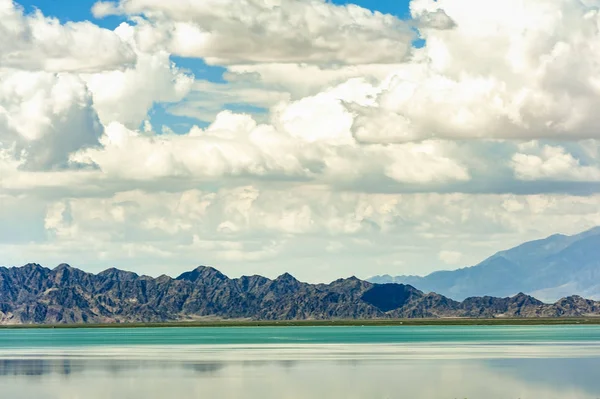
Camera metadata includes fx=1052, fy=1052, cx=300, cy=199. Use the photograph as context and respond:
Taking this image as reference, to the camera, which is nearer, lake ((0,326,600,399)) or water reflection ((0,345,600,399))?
water reflection ((0,345,600,399))

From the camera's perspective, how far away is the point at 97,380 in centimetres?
13125

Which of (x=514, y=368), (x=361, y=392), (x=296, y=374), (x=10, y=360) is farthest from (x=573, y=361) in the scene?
(x=10, y=360)

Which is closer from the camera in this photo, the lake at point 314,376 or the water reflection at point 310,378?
the water reflection at point 310,378

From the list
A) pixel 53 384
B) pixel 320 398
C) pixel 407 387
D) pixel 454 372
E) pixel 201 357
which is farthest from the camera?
pixel 201 357

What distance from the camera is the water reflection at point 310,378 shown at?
110000 mm

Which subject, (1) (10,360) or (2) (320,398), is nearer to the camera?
(2) (320,398)

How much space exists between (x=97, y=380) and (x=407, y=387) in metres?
40.6

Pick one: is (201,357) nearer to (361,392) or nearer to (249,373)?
(249,373)

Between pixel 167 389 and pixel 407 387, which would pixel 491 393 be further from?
pixel 167 389

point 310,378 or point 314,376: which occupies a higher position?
point 314,376

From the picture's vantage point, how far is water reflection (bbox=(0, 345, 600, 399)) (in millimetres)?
110000

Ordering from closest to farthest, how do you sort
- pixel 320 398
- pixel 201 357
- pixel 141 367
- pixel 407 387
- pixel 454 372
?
pixel 320 398, pixel 407 387, pixel 454 372, pixel 141 367, pixel 201 357

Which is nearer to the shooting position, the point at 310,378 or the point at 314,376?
the point at 310,378

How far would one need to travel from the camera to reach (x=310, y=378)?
424 feet
